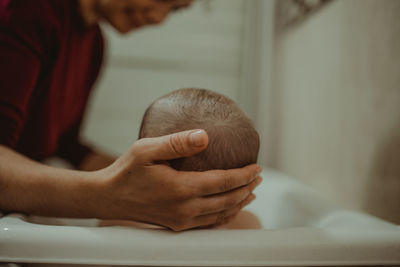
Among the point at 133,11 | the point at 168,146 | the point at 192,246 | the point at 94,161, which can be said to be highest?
the point at 133,11

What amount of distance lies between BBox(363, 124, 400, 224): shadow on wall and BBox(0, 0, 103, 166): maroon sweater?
2.77 ft

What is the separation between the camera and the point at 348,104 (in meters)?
0.85

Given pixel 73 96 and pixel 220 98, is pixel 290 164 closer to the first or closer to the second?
pixel 220 98

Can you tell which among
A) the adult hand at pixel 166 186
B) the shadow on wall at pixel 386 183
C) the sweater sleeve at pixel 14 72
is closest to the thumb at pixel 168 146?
the adult hand at pixel 166 186

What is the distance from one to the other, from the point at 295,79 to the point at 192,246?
1.06 m

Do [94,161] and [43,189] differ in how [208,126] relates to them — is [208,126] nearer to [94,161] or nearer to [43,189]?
[43,189]

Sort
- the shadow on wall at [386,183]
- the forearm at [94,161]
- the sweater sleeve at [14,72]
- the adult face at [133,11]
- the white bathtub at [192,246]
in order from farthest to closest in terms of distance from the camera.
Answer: the forearm at [94,161]
the adult face at [133,11]
the shadow on wall at [386,183]
the sweater sleeve at [14,72]
the white bathtub at [192,246]

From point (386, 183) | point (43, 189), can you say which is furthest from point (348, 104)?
point (43, 189)

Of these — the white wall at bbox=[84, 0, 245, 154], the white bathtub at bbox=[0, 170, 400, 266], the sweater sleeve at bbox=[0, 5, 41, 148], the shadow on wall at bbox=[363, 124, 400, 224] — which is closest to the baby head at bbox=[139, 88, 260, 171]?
the white bathtub at bbox=[0, 170, 400, 266]

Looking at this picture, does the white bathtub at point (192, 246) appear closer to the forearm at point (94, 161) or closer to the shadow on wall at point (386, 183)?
the shadow on wall at point (386, 183)

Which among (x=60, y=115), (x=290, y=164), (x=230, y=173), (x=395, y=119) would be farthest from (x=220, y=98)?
(x=290, y=164)

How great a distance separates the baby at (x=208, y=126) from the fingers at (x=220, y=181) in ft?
0.13

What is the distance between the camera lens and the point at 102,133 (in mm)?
A: 1542

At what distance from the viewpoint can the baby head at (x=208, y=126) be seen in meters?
0.43
